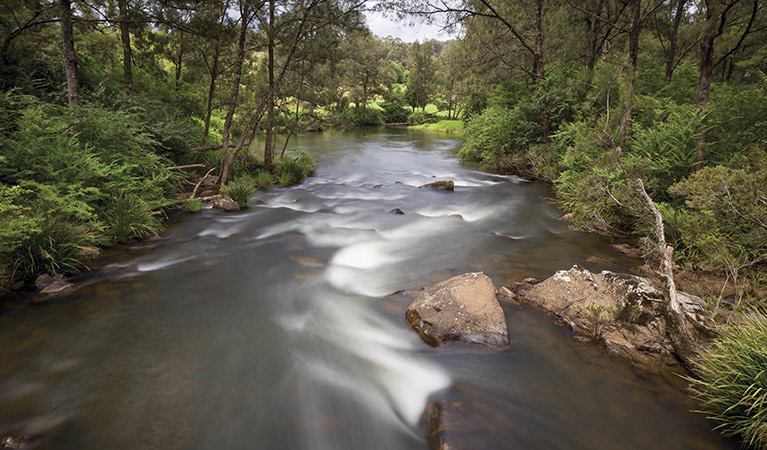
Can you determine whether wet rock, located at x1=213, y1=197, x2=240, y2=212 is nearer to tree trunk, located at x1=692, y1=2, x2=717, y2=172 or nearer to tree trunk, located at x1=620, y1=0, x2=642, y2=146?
tree trunk, located at x1=620, y1=0, x2=642, y2=146

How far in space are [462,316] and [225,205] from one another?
339 inches

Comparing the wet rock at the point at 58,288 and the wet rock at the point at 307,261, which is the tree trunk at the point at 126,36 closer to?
the wet rock at the point at 58,288

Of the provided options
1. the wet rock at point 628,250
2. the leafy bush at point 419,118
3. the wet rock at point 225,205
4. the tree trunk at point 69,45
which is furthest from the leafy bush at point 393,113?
the wet rock at point 628,250

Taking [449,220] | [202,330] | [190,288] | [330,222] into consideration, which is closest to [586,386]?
[202,330]

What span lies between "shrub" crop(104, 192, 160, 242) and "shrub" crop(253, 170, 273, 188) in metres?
6.17

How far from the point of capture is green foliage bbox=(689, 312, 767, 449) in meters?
2.67

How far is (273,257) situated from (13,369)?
13.4ft

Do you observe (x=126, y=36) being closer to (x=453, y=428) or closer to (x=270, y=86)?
(x=270, y=86)

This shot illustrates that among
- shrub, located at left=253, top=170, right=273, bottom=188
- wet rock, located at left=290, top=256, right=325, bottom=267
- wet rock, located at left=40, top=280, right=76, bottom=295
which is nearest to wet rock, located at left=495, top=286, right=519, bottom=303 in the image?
wet rock, located at left=290, top=256, right=325, bottom=267

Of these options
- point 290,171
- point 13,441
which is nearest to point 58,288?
point 13,441

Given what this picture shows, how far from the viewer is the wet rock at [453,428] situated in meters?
2.99

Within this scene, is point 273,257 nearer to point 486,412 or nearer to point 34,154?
point 34,154

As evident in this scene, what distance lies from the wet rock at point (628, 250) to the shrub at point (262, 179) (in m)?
12.4

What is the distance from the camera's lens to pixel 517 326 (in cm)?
462
